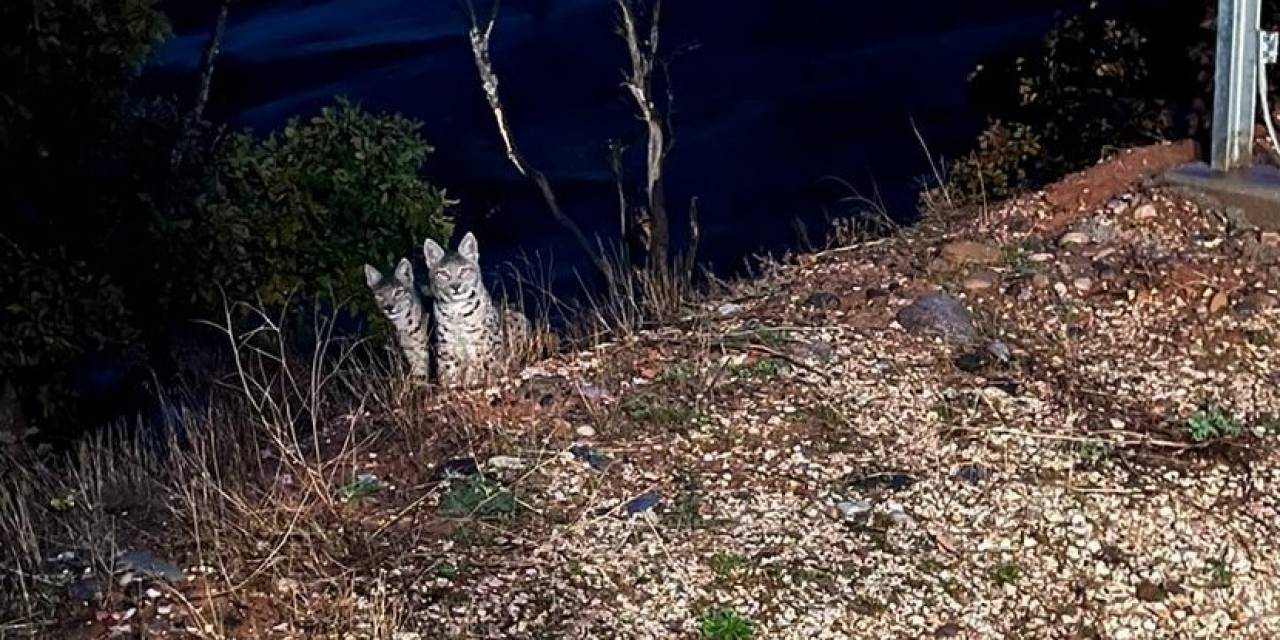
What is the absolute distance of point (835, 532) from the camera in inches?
188

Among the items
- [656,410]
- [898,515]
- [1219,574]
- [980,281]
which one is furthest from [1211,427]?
[656,410]

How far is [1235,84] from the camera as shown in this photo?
6504 mm

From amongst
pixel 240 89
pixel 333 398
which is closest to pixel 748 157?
pixel 240 89

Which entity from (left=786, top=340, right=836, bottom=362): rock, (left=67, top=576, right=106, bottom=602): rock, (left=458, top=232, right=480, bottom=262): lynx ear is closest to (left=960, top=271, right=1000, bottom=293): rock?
(left=786, top=340, right=836, bottom=362): rock

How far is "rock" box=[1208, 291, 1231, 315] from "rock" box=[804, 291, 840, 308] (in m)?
1.25

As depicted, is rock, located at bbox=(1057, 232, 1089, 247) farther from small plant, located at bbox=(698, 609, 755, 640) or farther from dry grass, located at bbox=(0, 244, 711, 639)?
small plant, located at bbox=(698, 609, 755, 640)

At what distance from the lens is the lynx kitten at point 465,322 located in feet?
20.1

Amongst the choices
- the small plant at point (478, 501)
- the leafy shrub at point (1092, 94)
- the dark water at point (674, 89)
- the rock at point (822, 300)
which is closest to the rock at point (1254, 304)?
the rock at point (822, 300)

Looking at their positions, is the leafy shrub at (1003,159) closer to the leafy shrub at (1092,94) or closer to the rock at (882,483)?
the leafy shrub at (1092,94)

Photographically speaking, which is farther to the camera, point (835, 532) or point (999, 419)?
→ point (999, 419)

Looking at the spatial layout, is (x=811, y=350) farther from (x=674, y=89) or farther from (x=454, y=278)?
(x=674, y=89)

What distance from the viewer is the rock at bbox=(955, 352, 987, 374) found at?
18.6ft

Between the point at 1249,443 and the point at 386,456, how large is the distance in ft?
8.27

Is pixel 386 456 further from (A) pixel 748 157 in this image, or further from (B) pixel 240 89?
(B) pixel 240 89
